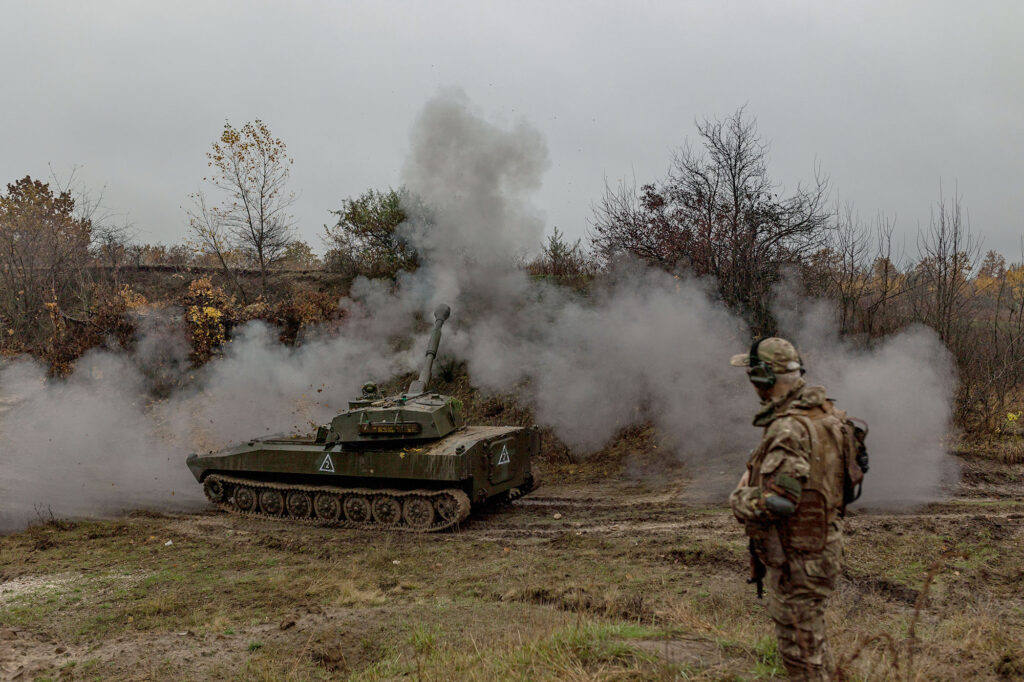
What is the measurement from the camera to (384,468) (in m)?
9.83

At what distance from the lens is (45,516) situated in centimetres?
1060

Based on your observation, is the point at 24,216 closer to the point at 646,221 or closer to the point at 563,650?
the point at 646,221

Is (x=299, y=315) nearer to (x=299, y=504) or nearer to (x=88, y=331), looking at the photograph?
(x=88, y=331)

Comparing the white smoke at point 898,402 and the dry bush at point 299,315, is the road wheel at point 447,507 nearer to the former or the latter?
the white smoke at point 898,402

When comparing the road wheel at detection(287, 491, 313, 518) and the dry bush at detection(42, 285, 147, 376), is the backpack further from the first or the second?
the dry bush at detection(42, 285, 147, 376)

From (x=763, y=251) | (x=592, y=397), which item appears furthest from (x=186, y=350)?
(x=763, y=251)

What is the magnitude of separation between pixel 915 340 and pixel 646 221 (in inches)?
246

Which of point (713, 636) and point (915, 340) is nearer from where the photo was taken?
point (713, 636)

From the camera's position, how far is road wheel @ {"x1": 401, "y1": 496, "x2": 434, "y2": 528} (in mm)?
9570

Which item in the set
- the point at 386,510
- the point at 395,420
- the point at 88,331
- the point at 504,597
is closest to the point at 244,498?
the point at 386,510

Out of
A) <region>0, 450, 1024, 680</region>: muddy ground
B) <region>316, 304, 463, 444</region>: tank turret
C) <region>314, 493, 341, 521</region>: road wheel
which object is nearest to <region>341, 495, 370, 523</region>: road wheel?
<region>314, 493, 341, 521</region>: road wheel

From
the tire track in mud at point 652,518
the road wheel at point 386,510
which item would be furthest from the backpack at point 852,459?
the road wheel at point 386,510

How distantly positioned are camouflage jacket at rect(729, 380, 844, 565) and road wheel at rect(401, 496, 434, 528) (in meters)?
6.82

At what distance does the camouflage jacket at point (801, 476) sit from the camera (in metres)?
3.15
